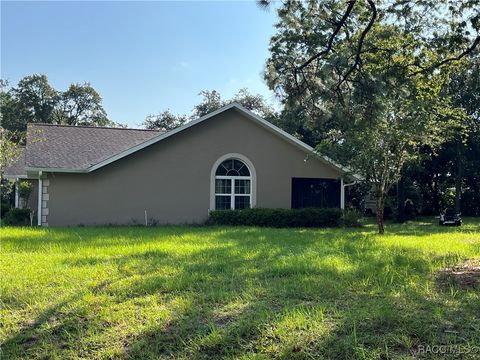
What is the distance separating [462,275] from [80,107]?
50270mm

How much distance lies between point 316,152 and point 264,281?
37.6ft

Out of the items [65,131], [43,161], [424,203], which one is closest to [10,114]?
[65,131]

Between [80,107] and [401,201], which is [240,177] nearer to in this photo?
[401,201]

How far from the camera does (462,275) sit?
243 inches

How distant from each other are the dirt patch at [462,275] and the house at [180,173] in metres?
9.53

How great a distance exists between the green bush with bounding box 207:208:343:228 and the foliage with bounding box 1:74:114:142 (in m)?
34.1

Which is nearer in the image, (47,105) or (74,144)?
(74,144)

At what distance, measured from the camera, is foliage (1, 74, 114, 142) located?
145 feet

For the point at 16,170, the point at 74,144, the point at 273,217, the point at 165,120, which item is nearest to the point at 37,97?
the point at 165,120

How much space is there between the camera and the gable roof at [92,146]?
16.0 metres

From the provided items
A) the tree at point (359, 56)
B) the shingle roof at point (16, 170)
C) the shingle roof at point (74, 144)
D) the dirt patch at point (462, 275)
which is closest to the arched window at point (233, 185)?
the shingle roof at point (74, 144)

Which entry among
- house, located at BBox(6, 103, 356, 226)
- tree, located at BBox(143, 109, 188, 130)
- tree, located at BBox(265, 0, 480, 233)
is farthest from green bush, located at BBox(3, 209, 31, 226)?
tree, located at BBox(143, 109, 188, 130)

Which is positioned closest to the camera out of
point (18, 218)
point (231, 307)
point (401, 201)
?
point (231, 307)

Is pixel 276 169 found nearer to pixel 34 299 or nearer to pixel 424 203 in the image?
pixel 34 299
